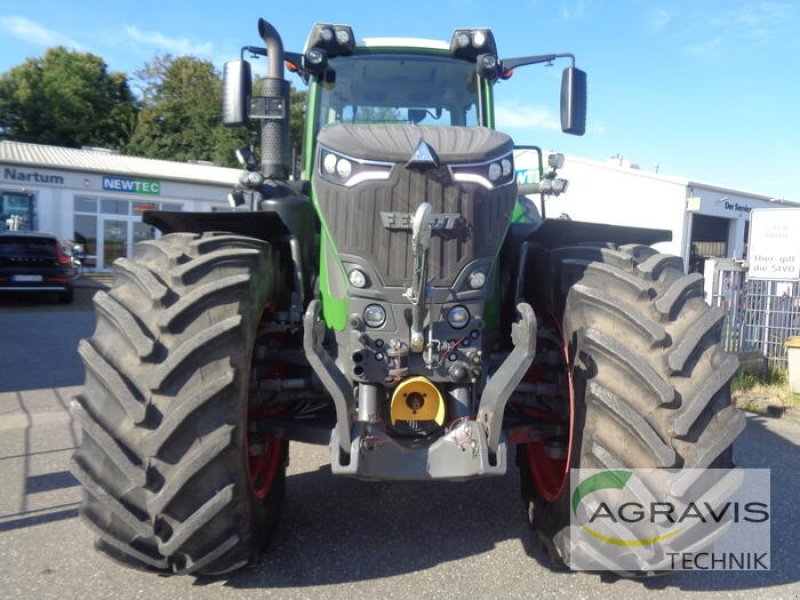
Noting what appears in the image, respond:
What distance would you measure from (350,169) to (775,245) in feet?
26.0

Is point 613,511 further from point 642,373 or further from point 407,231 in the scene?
point 407,231

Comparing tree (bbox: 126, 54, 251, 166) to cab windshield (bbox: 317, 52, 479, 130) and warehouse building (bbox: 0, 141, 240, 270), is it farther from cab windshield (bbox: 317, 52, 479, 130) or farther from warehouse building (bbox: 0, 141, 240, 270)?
cab windshield (bbox: 317, 52, 479, 130)

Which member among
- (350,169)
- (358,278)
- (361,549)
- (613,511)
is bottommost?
(361,549)

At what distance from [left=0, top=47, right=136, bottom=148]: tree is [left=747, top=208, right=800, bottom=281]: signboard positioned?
132 feet

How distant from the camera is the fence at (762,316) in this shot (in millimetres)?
8492

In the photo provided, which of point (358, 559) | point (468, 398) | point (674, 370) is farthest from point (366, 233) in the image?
point (358, 559)

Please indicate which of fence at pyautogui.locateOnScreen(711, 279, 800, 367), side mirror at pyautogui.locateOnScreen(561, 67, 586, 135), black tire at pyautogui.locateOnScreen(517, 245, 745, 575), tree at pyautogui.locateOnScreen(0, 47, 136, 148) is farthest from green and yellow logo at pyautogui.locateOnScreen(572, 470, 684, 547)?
tree at pyautogui.locateOnScreen(0, 47, 136, 148)

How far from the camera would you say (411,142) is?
285cm

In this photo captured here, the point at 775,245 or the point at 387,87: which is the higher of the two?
the point at 387,87

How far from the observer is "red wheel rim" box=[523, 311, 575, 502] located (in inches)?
114

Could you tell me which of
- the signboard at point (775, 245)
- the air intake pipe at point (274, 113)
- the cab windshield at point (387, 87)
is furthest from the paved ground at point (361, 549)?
the signboard at point (775, 245)

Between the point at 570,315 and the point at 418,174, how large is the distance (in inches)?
38.3

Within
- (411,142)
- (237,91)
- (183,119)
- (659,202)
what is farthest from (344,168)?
(183,119)

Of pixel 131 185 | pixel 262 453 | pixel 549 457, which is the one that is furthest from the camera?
pixel 131 185
